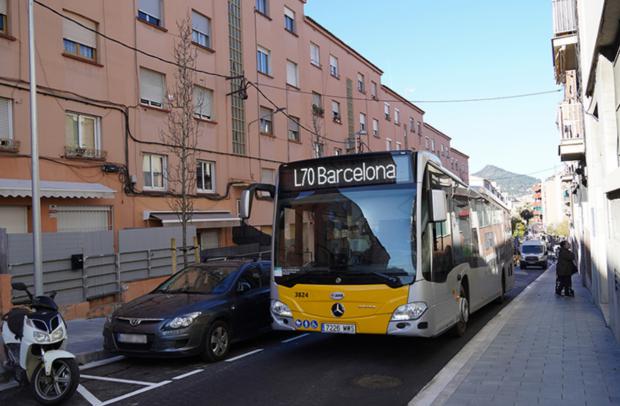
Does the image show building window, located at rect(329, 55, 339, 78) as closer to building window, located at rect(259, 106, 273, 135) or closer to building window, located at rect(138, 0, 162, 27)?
building window, located at rect(259, 106, 273, 135)

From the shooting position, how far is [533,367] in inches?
264

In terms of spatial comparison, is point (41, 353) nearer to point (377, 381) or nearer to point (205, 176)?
point (377, 381)

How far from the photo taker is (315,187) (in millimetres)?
7875

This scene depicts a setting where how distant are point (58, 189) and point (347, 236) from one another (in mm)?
9569

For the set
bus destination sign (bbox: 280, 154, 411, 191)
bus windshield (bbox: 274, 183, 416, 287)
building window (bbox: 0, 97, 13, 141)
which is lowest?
bus windshield (bbox: 274, 183, 416, 287)

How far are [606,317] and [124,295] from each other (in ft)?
38.2

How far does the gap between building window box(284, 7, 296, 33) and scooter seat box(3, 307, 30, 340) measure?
2364cm

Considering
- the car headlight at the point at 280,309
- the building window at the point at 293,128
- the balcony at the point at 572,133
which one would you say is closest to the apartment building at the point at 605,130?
the balcony at the point at 572,133

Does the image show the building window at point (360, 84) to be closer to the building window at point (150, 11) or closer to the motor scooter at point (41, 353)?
the building window at point (150, 11)

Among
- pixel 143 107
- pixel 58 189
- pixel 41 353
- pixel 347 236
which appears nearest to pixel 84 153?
pixel 58 189

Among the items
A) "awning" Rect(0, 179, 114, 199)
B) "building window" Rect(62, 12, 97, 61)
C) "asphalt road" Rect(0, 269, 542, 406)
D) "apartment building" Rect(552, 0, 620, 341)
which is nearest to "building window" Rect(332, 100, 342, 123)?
→ "building window" Rect(62, 12, 97, 61)

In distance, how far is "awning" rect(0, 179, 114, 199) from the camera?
41.8ft

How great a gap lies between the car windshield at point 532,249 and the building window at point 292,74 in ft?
72.8

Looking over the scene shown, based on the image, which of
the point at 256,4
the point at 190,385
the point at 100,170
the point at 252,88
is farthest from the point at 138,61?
the point at 190,385
